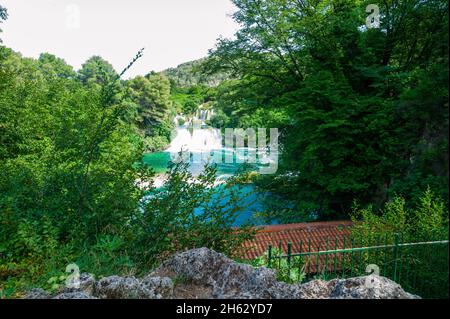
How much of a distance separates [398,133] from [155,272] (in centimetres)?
939

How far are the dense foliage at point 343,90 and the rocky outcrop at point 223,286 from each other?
745cm

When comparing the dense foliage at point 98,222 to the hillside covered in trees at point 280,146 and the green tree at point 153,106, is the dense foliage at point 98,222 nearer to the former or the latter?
the hillside covered in trees at point 280,146

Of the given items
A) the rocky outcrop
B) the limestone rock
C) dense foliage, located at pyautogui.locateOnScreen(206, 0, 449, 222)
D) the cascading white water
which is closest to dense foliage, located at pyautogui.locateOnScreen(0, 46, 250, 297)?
A: the limestone rock

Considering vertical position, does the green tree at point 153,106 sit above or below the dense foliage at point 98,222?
above

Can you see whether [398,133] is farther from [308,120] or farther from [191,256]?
[191,256]

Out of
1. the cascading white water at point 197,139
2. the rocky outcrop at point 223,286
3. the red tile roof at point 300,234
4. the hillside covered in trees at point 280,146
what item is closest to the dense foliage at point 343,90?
the hillside covered in trees at point 280,146

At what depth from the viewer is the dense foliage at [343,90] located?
1012cm

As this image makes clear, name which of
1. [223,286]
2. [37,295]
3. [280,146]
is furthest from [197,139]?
[37,295]

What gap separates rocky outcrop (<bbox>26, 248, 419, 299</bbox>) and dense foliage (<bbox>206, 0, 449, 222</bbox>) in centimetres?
745

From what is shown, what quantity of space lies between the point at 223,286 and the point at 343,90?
377 inches

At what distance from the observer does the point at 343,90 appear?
10.6 metres

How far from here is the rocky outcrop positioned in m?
2.03
